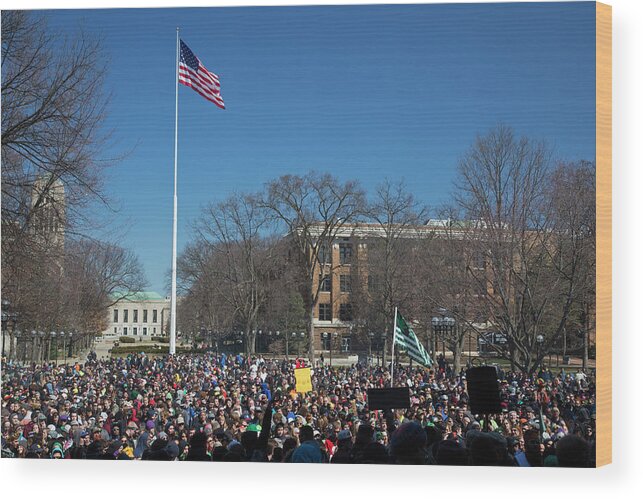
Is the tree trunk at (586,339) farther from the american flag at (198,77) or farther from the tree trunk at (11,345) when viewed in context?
the tree trunk at (11,345)

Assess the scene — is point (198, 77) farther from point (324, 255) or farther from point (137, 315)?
point (137, 315)

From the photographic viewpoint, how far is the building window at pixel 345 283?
1456 centimetres

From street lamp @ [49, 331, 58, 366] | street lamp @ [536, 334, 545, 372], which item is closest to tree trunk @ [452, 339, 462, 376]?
street lamp @ [536, 334, 545, 372]

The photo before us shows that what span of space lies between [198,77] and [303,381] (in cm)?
534

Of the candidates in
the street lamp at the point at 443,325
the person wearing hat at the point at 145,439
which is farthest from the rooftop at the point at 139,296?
the street lamp at the point at 443,325

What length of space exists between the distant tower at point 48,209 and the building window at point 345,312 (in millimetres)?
5023

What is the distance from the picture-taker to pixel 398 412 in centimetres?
1282

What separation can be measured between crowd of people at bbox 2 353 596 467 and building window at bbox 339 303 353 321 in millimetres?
926

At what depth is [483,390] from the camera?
12.1m

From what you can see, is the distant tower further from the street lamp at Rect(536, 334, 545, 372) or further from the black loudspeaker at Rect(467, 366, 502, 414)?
the street lamp at Rect(536, 334, 545, 372)

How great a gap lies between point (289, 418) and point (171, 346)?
10.1 ft

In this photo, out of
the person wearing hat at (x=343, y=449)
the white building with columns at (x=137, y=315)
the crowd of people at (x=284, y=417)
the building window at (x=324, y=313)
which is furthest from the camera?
the building window at (x=324, y=313)

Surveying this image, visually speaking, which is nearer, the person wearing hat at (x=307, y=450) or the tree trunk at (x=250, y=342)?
the person wearing hat at (x=307, y=450)

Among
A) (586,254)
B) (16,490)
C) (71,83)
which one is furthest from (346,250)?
(16,490)
